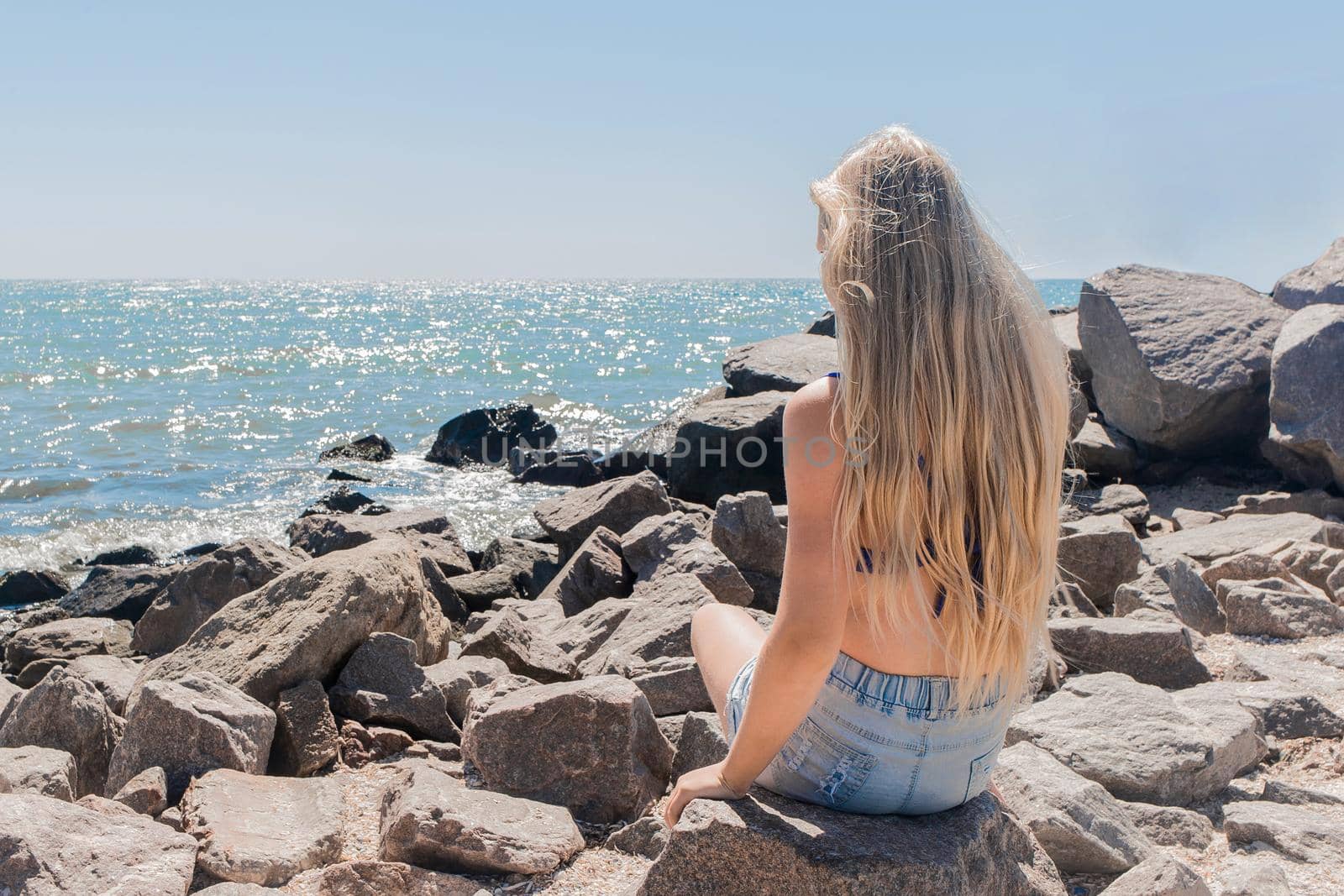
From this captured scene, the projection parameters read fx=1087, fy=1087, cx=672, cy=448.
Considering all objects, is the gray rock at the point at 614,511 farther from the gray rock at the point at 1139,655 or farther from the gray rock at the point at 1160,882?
the gray rock at the point at 1160,882

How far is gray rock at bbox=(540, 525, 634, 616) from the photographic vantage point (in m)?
6.02

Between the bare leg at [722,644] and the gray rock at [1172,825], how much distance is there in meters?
1.37

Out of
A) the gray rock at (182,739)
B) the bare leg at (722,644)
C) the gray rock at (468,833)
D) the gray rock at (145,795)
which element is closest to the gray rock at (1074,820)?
the bare leg at (722,644)

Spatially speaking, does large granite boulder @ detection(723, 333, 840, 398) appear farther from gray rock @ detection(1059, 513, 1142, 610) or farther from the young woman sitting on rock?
the young woman sitting on rock

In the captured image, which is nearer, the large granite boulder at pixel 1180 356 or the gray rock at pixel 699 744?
the gray rock at pixel 699 744

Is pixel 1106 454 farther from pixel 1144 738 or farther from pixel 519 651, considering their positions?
pixel 519 651

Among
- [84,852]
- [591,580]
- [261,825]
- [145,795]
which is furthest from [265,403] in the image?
[84,852]

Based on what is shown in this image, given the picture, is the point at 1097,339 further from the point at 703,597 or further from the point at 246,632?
the point at 246,632

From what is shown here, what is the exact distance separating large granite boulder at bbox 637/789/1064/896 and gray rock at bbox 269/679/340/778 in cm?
197

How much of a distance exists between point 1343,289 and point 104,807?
32.8ft

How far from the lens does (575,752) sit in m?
3.31

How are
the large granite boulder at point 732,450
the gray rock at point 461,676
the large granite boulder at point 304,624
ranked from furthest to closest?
1. the large granite boulder at point 732,450
2. the gray rock at point 461,676
3. the large granite boulder at point 304,624

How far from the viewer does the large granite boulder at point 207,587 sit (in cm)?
616

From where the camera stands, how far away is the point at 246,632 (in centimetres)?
429
